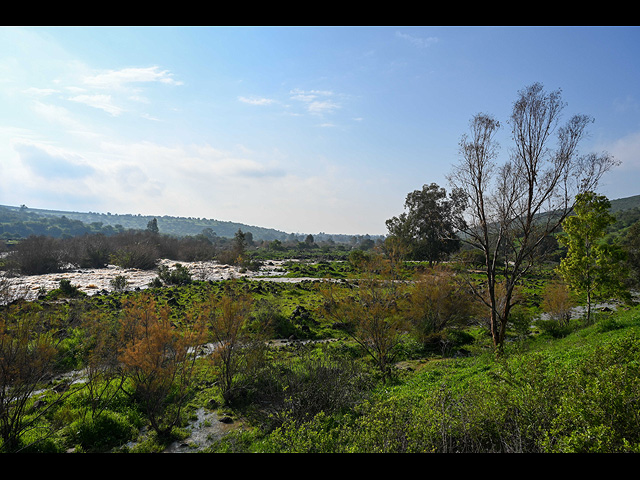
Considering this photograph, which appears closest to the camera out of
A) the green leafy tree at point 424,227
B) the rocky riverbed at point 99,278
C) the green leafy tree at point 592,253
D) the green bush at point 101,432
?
the green bush at point 101,432

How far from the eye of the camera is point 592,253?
19.0m

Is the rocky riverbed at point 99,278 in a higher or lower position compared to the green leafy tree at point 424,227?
lower

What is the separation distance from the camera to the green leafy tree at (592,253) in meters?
18.4

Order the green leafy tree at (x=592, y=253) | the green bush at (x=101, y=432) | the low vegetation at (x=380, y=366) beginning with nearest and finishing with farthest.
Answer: the low vegetation at (x=380, y=366)
the green bush at (x=101, y=432)
the green leafy tree at (x=592, y=253)

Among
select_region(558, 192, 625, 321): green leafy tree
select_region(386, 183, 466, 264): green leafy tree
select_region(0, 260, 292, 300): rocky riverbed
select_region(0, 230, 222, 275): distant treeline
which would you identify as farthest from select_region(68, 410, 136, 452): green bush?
select_region(0, 230, 222, 275): distant treeline

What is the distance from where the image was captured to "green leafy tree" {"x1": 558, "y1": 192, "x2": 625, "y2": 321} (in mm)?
18375

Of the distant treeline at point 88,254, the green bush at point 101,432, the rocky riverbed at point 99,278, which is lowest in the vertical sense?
the green bush at point 101,432

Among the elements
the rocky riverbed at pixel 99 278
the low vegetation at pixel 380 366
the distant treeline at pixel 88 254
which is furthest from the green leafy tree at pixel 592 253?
the distant treeline at pixel 88 254

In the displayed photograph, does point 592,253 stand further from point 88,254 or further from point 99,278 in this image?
point 88,254

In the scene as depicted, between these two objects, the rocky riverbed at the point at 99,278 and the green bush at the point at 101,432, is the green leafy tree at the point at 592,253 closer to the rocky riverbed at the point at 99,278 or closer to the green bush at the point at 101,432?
the green bush at the point at 101,432

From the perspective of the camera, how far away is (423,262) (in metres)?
52.4
